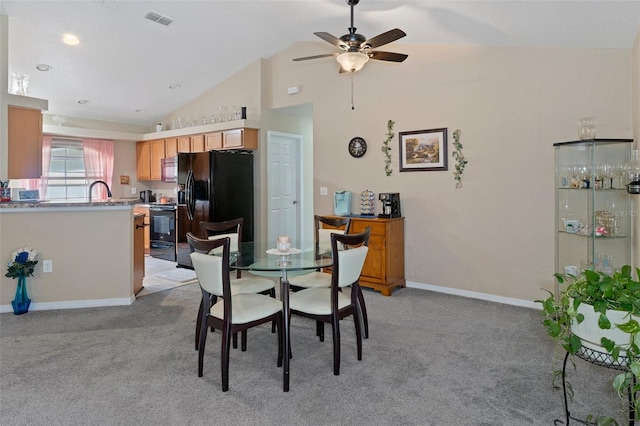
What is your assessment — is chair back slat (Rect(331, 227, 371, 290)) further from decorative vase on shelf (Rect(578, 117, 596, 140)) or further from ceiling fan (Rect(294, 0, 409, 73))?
decorative vase on shelf (Rect(578, 117, 596, 140))

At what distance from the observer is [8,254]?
12.6ft

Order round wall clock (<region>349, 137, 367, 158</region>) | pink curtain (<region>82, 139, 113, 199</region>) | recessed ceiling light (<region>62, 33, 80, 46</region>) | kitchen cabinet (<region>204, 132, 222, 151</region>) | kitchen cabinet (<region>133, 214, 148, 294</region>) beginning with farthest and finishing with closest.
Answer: pink curtain (<region>82, 139, 113, 199</region>) → kitchen cabinet (<region>204, 132, 222, 151</region>) → round wall clock (<region>349, 137, 367, 158</region>) → recessed ceiling light (<region>62, 33, 80, 46</region>) → kitchen cabinet (<region>133, 214, 148, 294</region>)

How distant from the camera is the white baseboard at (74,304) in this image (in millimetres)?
3904

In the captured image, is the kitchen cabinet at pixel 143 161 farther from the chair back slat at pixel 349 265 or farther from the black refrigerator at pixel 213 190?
the chair back slat at pixel 349 265

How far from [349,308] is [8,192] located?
370 cm

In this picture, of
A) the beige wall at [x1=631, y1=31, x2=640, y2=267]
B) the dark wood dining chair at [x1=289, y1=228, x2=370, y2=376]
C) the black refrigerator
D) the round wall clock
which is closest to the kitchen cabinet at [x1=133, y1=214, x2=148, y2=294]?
the black refrigerator

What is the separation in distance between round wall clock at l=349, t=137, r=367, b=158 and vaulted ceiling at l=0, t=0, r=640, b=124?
1.08 metres

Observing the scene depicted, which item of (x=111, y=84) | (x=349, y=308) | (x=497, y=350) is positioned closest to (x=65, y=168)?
(x=111, y=84)

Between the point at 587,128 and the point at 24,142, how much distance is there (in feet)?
18.5

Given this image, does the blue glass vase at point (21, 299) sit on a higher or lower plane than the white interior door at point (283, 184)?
lower

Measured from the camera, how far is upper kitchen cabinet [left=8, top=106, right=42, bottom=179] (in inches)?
168

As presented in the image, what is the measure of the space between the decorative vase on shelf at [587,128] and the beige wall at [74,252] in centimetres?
436

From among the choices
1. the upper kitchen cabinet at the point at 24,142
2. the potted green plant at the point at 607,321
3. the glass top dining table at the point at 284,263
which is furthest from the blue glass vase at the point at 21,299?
the potted green plant at the point at 607,321

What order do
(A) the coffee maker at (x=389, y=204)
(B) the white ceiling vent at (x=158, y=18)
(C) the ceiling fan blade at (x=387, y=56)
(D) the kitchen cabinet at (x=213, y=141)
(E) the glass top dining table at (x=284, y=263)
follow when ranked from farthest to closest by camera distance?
(D) the kitchen cabinet at (x=213, y=141)
(A) the coffee maker at (x=389, y=204)
(B) the white ceiling vent at (x=158, y=18)
(C) the ceiling fan blade at (x=387, y=56)
(E) the glass top dining table at (x=284, y=263)
